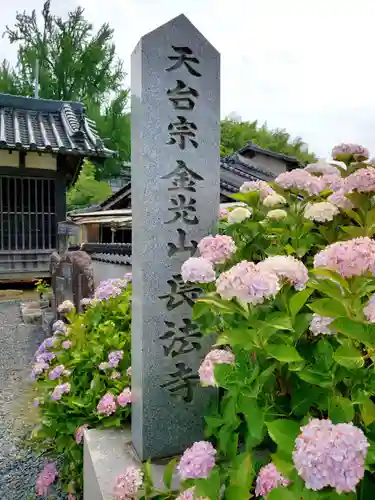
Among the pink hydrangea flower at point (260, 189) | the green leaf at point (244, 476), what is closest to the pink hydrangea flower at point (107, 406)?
the green leaf at point (244, 476)

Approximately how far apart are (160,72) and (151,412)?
66.3 inches

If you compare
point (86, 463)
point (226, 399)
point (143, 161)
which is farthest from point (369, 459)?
point (86, 463)

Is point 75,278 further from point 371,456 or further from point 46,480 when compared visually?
point 371,456

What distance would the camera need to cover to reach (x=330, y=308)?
1086 mm

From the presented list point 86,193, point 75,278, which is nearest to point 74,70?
point 86,193

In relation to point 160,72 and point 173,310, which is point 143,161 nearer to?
point 160,72

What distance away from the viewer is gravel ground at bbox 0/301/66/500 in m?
2.82

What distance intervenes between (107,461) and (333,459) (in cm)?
150

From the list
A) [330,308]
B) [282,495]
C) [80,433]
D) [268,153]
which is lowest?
[80,433]

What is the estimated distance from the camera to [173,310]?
2.05 metres

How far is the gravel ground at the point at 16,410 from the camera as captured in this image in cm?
282

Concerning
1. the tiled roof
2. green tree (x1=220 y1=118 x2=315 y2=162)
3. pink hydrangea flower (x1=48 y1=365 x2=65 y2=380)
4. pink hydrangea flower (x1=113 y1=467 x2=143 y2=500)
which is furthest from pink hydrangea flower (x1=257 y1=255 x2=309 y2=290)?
green tree (x1=220 y1=118 x2=315 y2=162)

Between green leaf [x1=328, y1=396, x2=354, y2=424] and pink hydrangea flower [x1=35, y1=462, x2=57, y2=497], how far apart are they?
2281mm

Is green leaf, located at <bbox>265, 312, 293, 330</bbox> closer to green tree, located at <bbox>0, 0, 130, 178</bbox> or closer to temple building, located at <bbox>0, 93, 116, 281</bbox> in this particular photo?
temple building, located at <bbox>0, 93, 116, 281</bbox>
